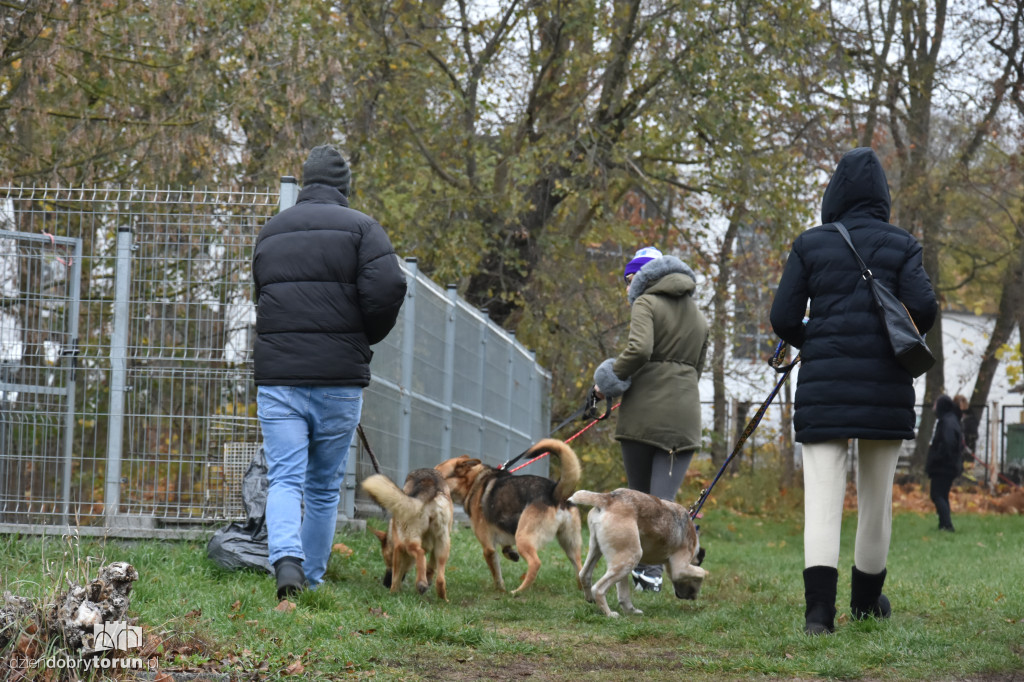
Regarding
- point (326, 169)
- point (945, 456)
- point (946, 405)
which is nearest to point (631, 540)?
point (326, 169)

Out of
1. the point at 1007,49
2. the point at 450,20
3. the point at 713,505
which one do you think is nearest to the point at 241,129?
the point at 450,20

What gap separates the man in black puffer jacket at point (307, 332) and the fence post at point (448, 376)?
471cm

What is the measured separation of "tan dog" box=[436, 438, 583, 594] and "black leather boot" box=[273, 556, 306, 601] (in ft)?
5.69

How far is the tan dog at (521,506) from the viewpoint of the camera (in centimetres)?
695

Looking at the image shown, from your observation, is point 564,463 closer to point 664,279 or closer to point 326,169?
point 664,279

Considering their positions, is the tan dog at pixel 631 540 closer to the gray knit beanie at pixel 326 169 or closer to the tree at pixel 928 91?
the gray knit beanie at pixel 326 169

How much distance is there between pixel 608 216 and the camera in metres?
18.2

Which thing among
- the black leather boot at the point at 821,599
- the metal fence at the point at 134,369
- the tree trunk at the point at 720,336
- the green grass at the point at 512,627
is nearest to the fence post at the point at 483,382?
the metal fence at the point at 134,369

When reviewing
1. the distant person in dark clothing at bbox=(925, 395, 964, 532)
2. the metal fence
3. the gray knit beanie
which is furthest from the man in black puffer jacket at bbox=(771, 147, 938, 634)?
the distant person in dark clothing at bbox=(925, 395, 964, 532)

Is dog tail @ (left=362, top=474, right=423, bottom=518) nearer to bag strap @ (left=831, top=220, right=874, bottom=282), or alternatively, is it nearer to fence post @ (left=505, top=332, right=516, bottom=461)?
bag strap @ (left=831, top=220, right=874, bottom=282)

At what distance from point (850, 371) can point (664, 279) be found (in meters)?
2.26

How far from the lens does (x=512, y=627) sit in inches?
227

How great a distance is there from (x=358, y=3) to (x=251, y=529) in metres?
10.1

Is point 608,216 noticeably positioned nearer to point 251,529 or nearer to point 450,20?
point 450,20
